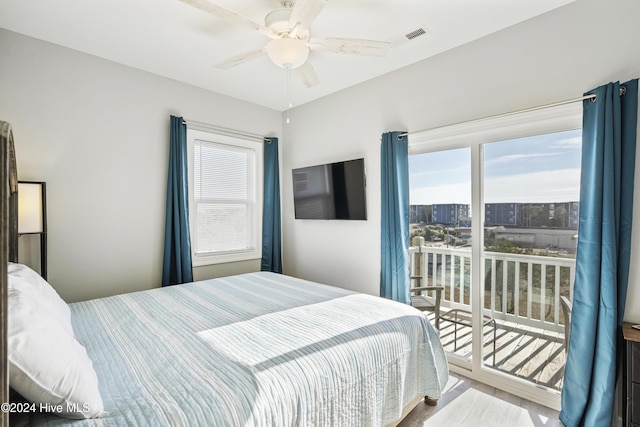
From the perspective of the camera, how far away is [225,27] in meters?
2.31

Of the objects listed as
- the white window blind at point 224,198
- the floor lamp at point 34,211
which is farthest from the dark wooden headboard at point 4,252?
the white window blind at point 224,198

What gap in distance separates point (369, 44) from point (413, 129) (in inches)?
46.0

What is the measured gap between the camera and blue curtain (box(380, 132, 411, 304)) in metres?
2.84

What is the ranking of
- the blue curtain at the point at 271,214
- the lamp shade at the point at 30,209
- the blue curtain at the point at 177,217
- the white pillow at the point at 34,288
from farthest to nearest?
the blue curtain at the point at 271,214 → the blue curtain at the point at 177,217 → the lamp shade at the point at 30,209 → the white pillow at the point at 34,288

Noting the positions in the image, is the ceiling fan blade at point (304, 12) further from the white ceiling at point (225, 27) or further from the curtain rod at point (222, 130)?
the curtain rod at point (222, 130)

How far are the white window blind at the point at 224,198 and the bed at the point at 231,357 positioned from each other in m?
1.24

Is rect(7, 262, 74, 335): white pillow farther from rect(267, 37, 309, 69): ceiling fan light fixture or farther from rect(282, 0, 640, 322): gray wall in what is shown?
rect(282, 0, 640, 322): gray wall

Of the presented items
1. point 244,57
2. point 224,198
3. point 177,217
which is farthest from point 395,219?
point 177,217

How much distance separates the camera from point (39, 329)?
1.05 metres

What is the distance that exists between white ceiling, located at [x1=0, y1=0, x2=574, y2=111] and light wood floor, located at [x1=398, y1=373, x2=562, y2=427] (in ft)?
9.16

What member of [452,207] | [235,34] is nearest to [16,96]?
[235,34]

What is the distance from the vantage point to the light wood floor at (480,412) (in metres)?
2.03

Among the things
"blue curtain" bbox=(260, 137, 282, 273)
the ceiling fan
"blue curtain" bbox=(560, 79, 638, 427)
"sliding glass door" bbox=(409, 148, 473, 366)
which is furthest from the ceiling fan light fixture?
"blue curtain" bbox=(260, 137, 282, 273)

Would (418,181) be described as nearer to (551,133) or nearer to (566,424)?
(551,133)
